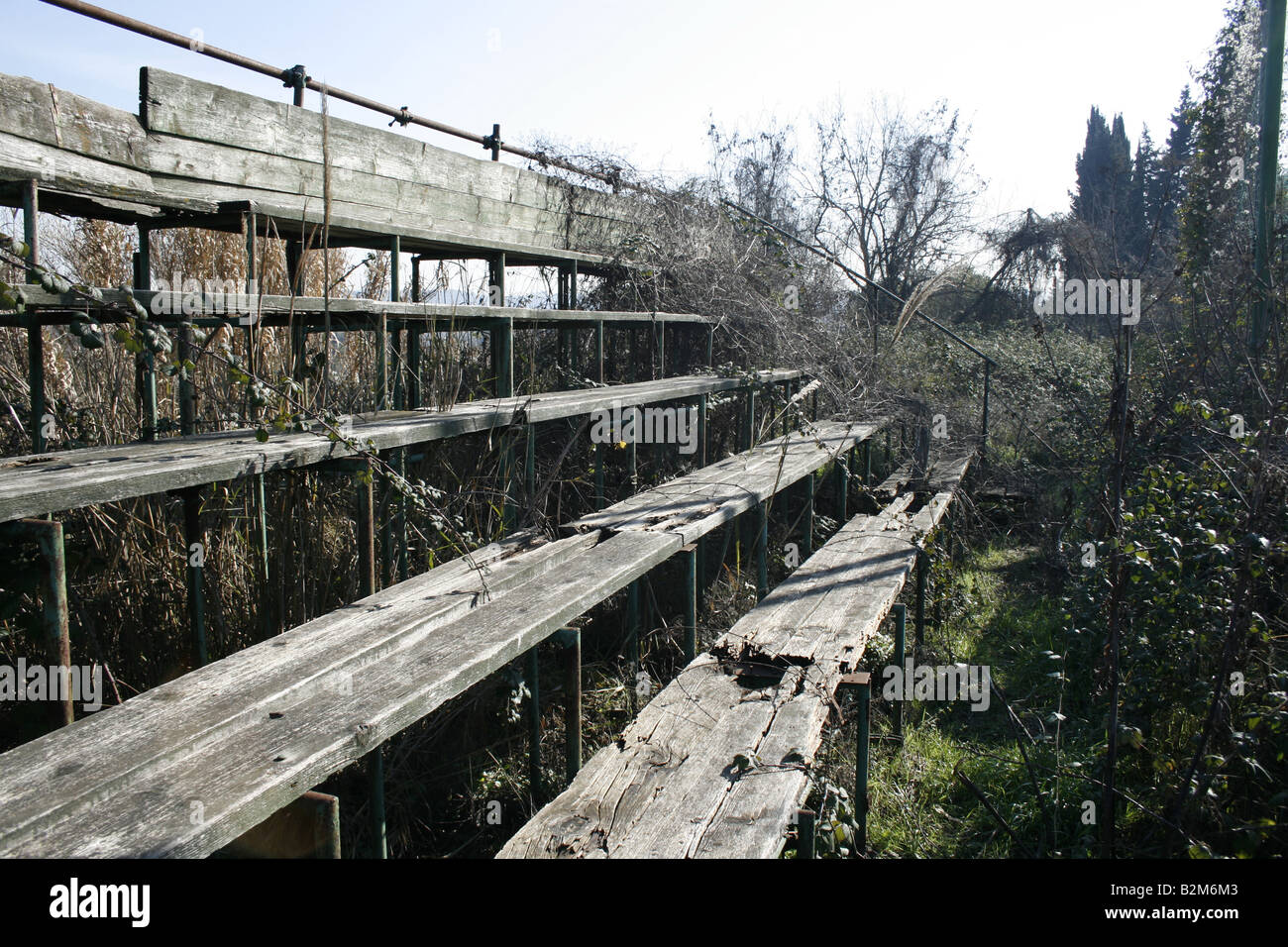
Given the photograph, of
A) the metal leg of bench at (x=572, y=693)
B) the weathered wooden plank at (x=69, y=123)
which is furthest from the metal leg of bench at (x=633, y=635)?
the weathered wooden plank at (x=69, y=123)

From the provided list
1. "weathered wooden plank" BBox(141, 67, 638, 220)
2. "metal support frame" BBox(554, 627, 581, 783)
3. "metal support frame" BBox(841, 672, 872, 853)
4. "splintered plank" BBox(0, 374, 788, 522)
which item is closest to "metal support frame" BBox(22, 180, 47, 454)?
"splintered plank" BBox(0, 374, 788, 522)

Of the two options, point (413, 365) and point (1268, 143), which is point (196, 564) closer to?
point (413, 365)

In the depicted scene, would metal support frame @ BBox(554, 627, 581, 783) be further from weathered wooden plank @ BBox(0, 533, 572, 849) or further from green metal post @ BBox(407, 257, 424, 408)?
green metal post @ BBox(407, 257, 424, 408)

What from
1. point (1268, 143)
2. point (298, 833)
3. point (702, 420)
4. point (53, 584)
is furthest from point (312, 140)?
point (1268, 143)

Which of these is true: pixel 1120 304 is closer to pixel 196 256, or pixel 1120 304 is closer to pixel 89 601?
pixel 89 601

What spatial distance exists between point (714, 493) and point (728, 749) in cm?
174

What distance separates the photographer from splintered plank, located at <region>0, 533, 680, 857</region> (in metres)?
1.19

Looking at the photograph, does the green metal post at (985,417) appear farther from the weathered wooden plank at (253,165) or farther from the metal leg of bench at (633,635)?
the metal leg of bench at (633,635)

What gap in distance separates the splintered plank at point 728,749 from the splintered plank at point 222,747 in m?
0.35

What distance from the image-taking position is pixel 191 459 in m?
2.04

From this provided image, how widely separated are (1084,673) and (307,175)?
4.06 m

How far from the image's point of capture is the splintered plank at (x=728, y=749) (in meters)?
1.64

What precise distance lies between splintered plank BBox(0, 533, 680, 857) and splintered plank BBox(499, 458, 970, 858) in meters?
0.35

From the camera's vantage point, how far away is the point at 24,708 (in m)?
2.43
